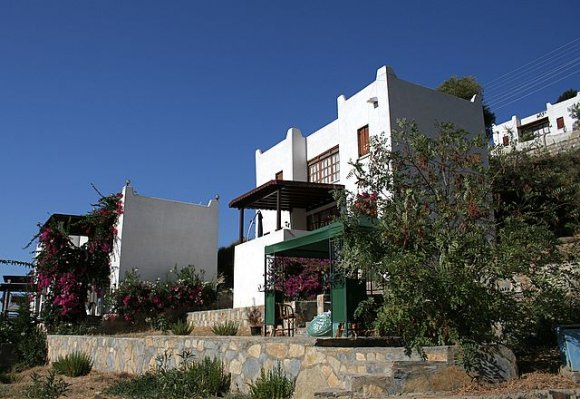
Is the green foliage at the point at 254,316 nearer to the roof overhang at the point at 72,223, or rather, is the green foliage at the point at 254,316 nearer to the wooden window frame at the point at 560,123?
the roof overhang at the point at 72,223

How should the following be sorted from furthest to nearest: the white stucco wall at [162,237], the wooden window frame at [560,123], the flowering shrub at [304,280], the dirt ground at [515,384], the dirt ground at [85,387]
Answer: the wooden window frame at [560,123] < the white stucco wall at [162,237] < the flowering shrub at [304,280] < the dirt ground at [85,387] < the dirt ground at [515,384]

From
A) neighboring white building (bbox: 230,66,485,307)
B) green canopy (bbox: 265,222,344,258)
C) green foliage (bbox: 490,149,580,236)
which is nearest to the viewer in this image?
green foliage (bbox: 490,149,580,236)

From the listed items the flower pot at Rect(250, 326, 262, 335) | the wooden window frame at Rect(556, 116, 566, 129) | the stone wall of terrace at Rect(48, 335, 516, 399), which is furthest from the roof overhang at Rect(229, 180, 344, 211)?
the wooden window frame at Rect(556, 116, 566, 129)

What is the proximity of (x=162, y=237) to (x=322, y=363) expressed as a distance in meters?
16.2

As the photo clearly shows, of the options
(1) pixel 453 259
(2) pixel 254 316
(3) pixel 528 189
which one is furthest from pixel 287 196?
(1) pixel 453 259

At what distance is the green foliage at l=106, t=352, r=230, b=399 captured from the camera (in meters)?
7.98

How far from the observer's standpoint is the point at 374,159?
9.16 m

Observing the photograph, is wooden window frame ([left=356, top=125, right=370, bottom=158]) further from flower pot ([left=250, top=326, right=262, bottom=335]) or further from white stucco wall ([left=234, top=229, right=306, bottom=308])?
flower pot ([left=250, top=326, right=262, bottom=335])

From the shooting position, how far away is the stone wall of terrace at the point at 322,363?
6.25 metres

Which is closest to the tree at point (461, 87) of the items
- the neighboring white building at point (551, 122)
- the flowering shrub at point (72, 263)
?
the neighboring white building at point (551, 122)

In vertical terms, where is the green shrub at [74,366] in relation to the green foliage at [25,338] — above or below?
below

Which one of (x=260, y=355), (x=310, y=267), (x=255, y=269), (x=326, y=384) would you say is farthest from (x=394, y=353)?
(x=255, y=269)

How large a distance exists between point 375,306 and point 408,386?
3.09 metres

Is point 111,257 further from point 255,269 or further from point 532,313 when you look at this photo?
point 532,313
